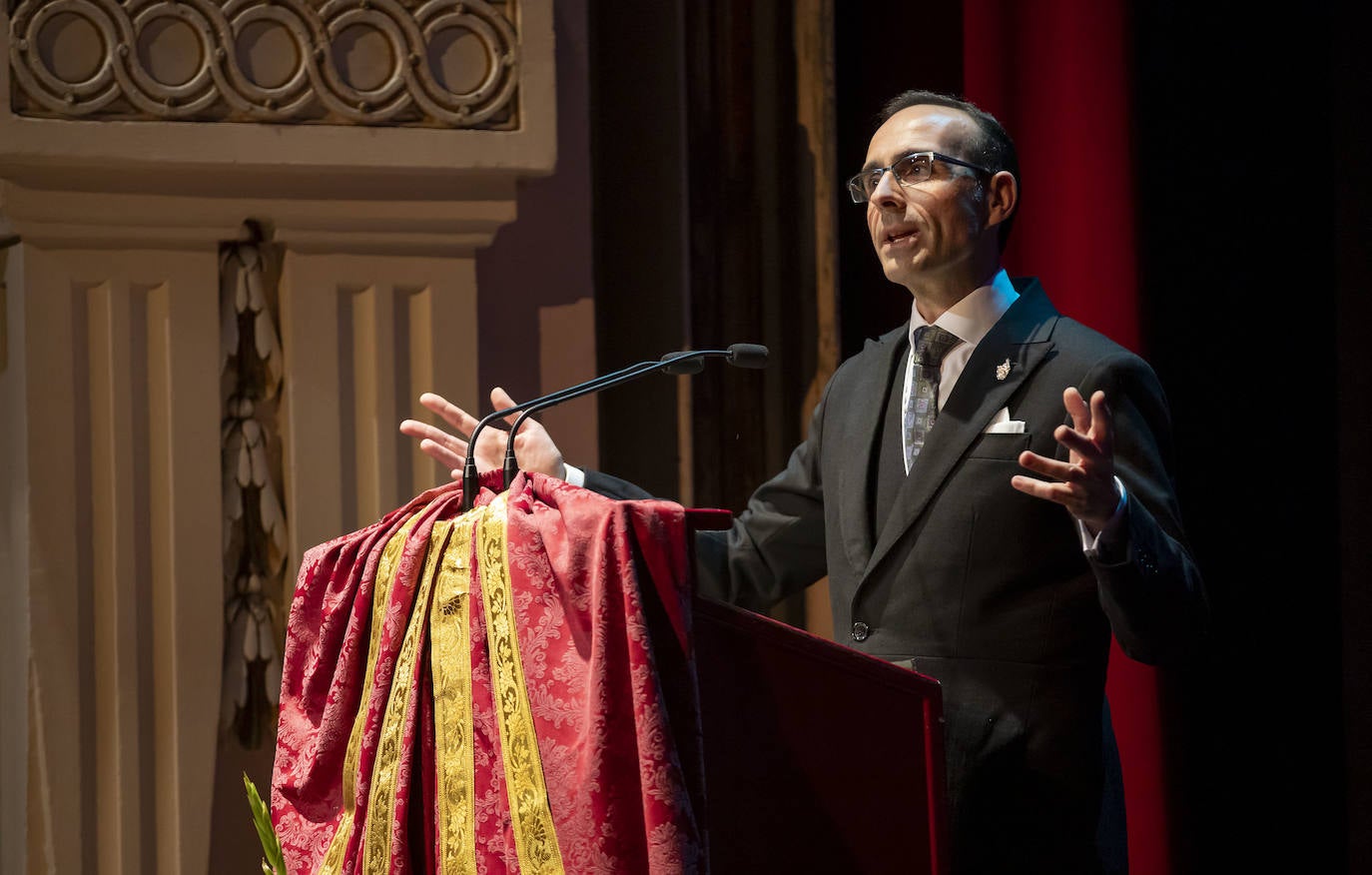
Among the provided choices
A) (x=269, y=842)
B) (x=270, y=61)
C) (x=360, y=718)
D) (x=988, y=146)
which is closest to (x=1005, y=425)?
(x=988, y=146)

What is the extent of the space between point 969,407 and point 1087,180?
0.90 meters

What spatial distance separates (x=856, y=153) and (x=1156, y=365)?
71 cm

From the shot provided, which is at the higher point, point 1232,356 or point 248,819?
point 1232,356

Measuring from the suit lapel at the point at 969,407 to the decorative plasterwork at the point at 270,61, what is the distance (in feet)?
3.12

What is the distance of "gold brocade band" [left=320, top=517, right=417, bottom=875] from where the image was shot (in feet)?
4.80

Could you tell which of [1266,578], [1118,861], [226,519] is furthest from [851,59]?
[1118,861]

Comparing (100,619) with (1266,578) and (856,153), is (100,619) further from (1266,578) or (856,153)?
(1266,578)

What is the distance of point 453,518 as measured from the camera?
1516mm

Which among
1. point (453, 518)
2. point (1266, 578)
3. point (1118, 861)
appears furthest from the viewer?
point (1266, 578)

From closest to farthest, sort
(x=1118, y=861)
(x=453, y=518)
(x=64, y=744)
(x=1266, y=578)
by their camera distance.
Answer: (x=453, y=518)
(x=1118, y=861)
(x=64, y=744)
(x=1266, y=578)

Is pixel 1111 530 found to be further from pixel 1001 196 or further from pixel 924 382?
pixel 1001 196

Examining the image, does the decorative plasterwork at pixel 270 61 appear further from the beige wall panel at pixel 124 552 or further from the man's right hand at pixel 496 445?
the man's right hand at pixel 496 445

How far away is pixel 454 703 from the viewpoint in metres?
1.40

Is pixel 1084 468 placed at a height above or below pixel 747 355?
below
